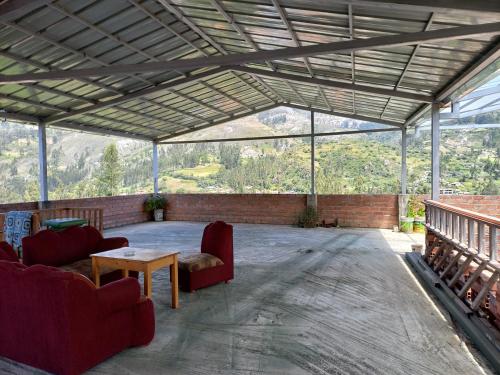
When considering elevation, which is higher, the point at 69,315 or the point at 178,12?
the point at 178,12

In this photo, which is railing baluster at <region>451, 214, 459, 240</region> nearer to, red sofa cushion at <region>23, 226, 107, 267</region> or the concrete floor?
the concrete floor

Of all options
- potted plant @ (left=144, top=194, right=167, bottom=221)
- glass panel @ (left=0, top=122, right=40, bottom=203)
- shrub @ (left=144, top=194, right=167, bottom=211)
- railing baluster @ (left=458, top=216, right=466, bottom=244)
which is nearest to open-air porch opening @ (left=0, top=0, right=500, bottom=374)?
railing baluster @ (left=458, top=216, right=466, bottom=244)

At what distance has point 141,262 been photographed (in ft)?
13.5

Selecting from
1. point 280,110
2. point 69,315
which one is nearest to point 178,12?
point 69,315

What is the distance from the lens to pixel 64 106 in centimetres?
967

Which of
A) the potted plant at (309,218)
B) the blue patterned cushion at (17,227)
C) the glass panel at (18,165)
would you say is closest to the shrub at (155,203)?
the potted plant at (309,218)

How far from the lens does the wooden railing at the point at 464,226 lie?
155 inches

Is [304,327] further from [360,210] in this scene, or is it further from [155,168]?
[155,168]

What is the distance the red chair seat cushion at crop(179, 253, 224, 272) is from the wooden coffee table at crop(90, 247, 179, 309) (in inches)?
20.9

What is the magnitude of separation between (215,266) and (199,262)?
0.28m

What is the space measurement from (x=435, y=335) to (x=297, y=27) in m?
4.51

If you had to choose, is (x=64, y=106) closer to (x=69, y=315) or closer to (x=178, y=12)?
(x=178, y=12)

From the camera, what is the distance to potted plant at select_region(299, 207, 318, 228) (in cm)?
1174

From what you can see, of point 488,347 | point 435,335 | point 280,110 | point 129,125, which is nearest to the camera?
point 488,347
